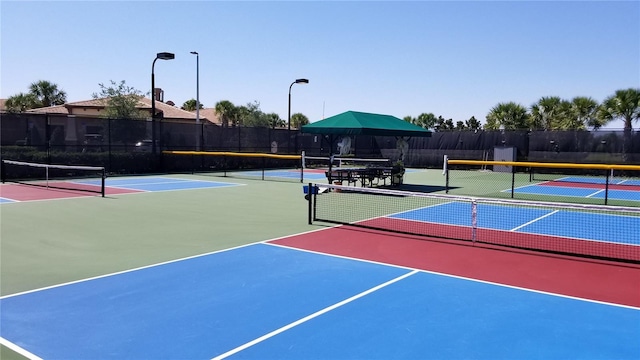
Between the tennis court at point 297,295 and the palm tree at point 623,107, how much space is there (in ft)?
94.4

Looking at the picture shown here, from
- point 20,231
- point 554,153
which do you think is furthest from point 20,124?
point 554,153

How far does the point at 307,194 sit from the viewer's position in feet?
35.7

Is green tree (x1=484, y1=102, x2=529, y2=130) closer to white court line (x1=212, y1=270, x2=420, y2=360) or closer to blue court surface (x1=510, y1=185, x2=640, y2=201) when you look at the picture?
blue court surface (x1=510, y1=185, x2=640, y2=201)

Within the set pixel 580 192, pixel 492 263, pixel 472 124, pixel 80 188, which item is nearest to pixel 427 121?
pixel 472 124

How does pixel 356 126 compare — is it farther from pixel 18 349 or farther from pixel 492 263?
pixel 18 349

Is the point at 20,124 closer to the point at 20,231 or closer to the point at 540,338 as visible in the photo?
the point at 20,231

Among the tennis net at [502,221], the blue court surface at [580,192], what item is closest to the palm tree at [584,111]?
the blue court surface at [580,192]

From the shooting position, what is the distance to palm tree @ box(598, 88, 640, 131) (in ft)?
111

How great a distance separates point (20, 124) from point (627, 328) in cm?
2383

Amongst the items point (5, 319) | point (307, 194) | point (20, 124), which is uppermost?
point (20, 124)

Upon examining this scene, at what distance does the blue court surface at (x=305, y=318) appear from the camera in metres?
4.35

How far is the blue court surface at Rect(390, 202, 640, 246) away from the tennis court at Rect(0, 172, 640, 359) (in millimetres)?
191

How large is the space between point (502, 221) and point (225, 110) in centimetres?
5541

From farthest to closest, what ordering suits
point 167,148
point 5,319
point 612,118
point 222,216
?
point 612,118 → point 167,148 → point 222,216 → point 5,319
